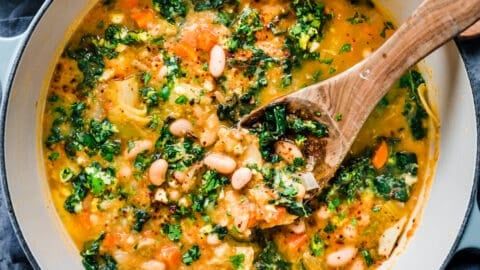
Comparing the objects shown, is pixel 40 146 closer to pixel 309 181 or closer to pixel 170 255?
pixel 170 255

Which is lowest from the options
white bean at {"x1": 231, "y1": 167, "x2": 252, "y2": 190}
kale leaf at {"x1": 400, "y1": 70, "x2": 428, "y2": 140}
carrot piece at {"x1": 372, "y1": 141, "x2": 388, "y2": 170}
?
white bean at {"x1": 231, "y1": 167, "x2": 252, "y2": 190}

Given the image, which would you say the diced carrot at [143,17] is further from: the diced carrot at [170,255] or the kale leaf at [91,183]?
the diced carrot at [170,255]

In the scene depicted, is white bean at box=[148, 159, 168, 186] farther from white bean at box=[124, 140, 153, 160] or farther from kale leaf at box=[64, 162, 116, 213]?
kale leaf at box=[64, 162, 116, 213]

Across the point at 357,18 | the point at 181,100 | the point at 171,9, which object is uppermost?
the point at 357,18

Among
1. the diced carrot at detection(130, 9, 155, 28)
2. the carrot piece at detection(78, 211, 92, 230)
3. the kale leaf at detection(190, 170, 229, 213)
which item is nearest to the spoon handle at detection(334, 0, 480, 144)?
the kale leaf at detection(190, 170, 229, 213)

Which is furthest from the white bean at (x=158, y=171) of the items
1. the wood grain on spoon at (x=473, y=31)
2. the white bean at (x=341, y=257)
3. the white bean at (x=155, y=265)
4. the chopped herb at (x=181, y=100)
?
the wood grain on spoon at (x=473, y=31)

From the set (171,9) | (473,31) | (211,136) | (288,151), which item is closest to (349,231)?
(288,151)

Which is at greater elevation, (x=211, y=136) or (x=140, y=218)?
(x=211, y=136)
